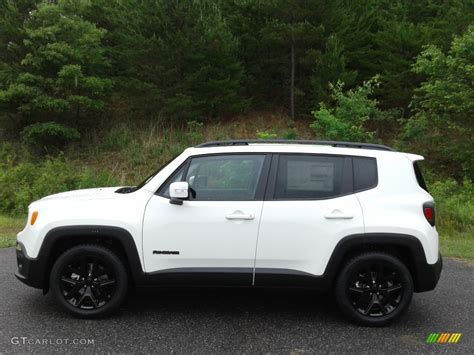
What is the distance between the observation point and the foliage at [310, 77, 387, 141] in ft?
53.3

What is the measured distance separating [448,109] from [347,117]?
3.26 metres

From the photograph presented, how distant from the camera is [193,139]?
1888 centimetres

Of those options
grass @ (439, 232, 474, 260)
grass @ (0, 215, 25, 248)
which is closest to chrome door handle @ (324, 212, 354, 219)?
grass @ (439, 232, 474, 260)

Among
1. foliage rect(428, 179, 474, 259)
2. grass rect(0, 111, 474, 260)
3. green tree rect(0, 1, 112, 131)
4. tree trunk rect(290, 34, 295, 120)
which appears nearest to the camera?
foliage rect(428, 179, 474, 259)

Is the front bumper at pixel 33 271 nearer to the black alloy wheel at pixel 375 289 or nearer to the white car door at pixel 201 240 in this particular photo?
the white car door at pixel 201 240

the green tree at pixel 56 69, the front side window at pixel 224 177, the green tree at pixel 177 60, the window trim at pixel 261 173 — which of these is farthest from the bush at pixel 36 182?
the front side window at pixel 224 177

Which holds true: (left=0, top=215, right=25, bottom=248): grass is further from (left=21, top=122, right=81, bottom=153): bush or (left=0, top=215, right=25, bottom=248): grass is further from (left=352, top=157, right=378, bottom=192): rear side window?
(left=21, top=122, right=81, bottom=153): bush

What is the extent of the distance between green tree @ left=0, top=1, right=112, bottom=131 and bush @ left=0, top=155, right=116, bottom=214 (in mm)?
2500

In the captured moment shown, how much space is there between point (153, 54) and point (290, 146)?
15.0 metres

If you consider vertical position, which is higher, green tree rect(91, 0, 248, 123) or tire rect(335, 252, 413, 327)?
green tree rect(91, 0, 248, 123)

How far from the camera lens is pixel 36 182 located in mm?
14297

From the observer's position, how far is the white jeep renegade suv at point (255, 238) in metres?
4.54

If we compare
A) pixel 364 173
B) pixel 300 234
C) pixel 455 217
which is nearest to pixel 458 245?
pixel 455 217

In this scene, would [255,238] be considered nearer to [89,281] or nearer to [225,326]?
[225,326]
